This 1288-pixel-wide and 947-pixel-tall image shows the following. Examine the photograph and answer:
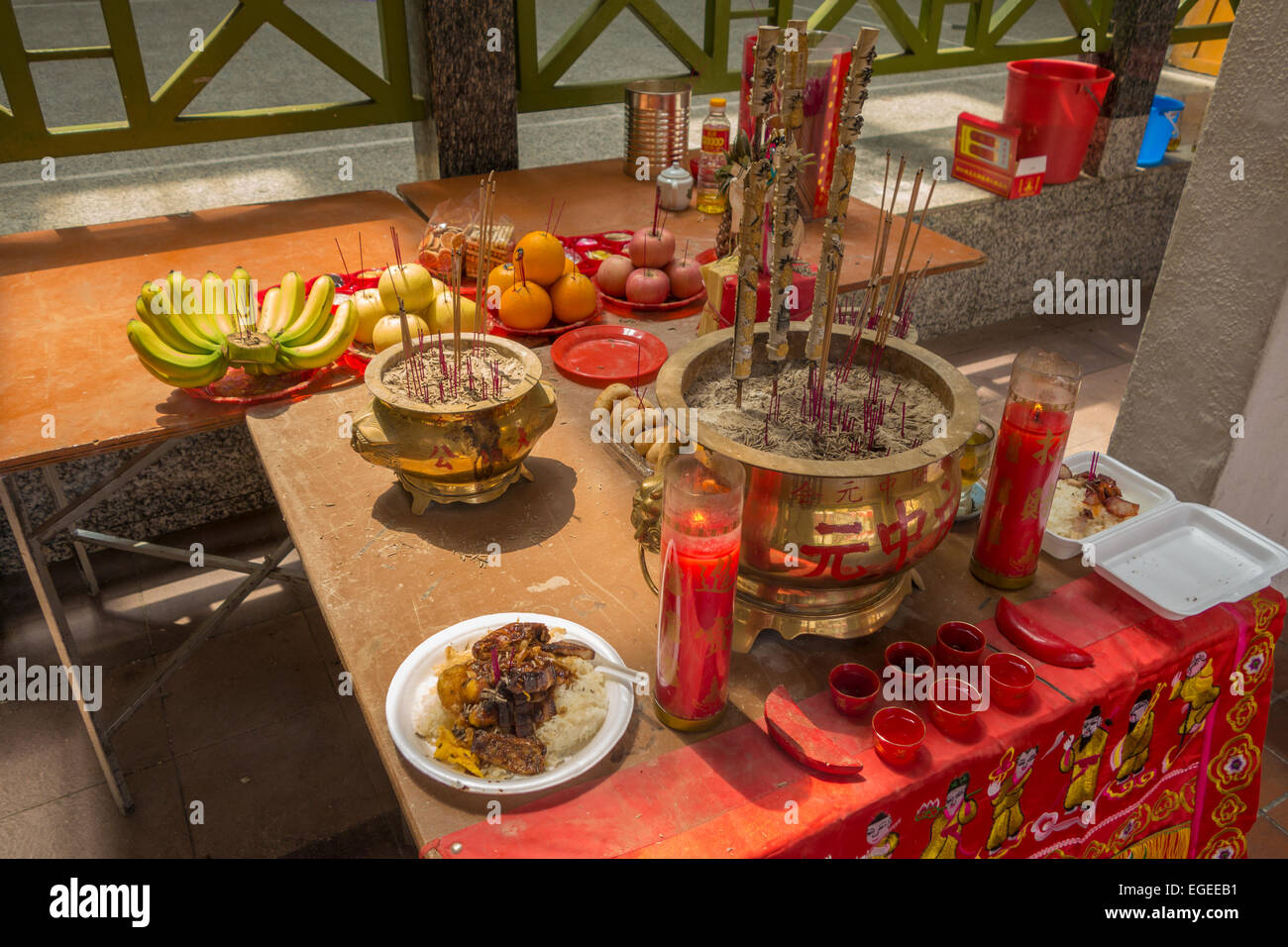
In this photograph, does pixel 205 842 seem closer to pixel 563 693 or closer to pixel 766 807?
pixel 563 693

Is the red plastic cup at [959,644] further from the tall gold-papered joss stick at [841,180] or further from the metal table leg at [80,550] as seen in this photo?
the metal table leg at [80,550]

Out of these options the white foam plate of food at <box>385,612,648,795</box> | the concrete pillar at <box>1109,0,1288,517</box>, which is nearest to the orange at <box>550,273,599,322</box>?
the white foam plate of food at <box>385,612,648,795</box>

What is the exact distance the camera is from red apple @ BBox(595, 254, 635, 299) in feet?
7.48

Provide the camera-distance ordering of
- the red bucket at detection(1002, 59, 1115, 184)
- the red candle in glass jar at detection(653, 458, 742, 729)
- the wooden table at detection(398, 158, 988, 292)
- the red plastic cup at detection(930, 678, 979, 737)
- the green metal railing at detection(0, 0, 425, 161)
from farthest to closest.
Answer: the red bucket at detection(1002, 59, 1115, 184)
the green metal railing at detection(0, 0, 425, 161)
the wooden table at detection(398, 158, 988, 292)
the red plastic cup at detection(930, 678, 979, 737)
the red candle in glass jar at detection(653, 458, 742, 729)

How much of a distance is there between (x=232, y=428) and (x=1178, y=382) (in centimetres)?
266

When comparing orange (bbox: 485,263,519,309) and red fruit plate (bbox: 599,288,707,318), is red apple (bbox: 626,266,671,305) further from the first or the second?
orange (bbox: 485,263,519,309)

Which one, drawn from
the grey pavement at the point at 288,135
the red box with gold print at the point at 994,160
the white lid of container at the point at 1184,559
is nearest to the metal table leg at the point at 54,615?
the white lid of container at the point at 1184,559

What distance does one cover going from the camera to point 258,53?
269 inches

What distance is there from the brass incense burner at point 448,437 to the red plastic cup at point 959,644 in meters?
0.70

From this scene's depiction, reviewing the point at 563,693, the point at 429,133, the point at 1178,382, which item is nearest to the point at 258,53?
the point at 429,133

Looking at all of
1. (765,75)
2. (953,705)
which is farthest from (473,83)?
(953,705)

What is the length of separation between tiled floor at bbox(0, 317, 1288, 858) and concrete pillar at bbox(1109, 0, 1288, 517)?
585 millimetres

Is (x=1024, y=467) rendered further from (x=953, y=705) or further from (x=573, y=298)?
(x=573, y=298)

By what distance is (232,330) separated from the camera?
193 centimetres
